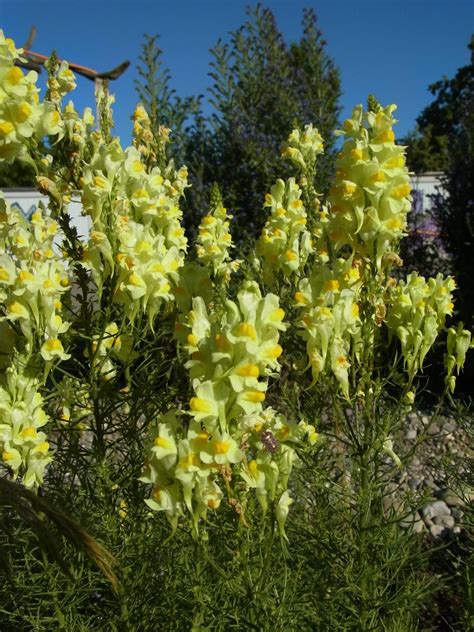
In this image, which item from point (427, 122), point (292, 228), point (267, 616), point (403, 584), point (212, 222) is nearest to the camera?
point (267, 616)

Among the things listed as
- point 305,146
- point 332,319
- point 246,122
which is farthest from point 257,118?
point 332,319

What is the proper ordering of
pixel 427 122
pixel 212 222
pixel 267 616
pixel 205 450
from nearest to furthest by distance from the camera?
1. pixel 205 450
2. pixel 267 616
3. pixel 212 222
4. pixel 427 122

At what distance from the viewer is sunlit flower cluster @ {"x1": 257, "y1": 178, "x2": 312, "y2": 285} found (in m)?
3.04

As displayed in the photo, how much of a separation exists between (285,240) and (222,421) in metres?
1.70

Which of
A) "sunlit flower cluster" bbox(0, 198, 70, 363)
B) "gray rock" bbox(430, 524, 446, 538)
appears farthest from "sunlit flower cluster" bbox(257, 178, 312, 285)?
"gray rock" bbox(430, 524, 446, 538)

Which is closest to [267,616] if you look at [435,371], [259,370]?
[259,370]

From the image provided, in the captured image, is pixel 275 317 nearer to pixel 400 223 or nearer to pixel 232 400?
pixel 232 400

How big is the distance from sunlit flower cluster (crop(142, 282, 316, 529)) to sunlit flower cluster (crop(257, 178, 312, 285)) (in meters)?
1.44

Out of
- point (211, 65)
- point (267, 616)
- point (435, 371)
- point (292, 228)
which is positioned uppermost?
point (211, 65)

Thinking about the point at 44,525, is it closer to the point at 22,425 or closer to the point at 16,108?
the point at 22,425

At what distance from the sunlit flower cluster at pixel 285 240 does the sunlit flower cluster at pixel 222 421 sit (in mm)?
1438

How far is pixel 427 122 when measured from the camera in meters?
38.2

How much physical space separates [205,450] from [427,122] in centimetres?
4043

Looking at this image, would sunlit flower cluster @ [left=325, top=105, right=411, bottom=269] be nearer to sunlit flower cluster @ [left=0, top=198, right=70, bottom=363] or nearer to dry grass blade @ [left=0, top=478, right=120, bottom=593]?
sunlit flower cluster @ [left=0, top=198, right=70, bottom=363]
